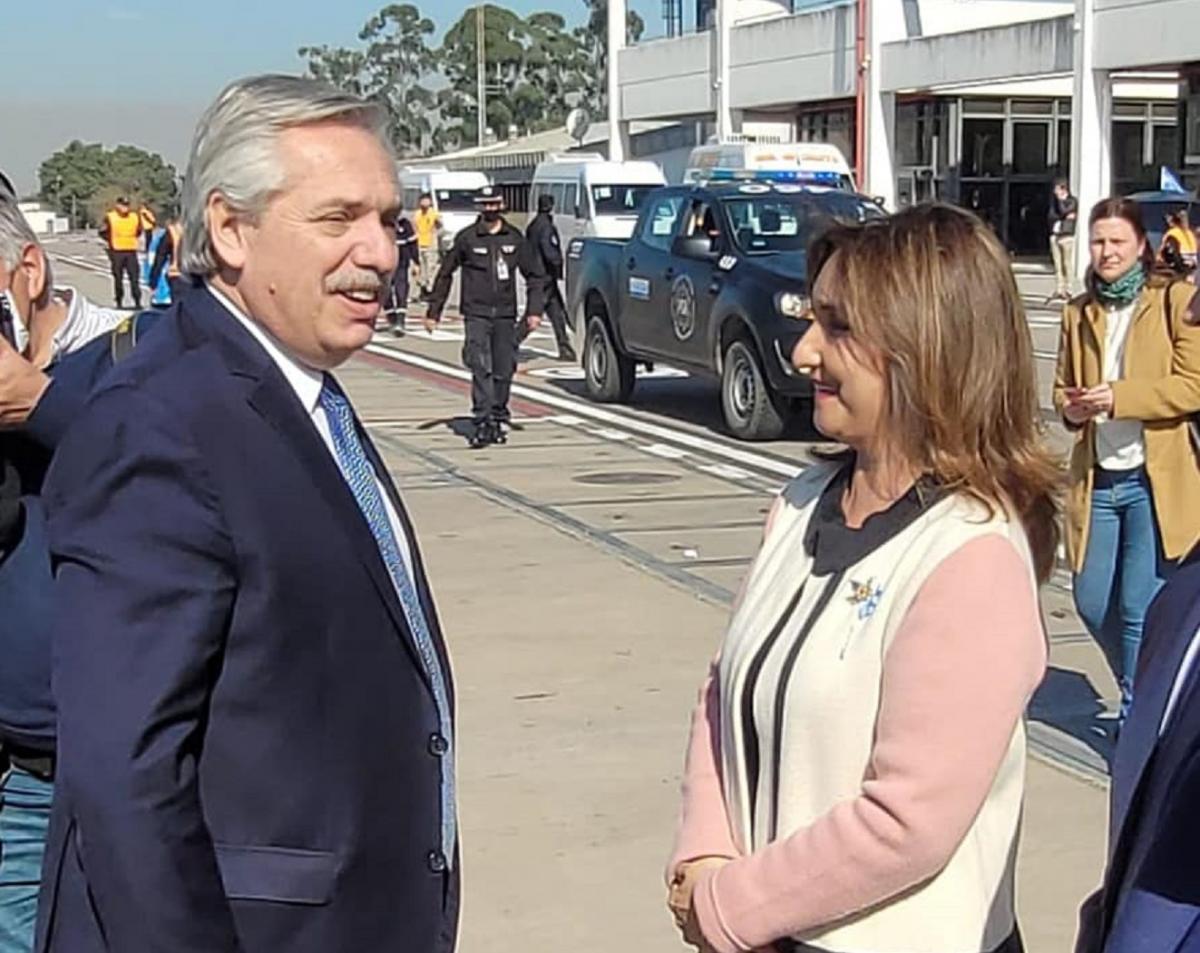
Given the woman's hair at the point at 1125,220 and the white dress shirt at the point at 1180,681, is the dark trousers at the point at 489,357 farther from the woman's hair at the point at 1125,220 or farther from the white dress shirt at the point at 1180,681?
the white dress shirt at the point at 1180,681

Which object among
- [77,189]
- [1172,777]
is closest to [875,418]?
[1172,777]

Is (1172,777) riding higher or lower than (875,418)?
lower

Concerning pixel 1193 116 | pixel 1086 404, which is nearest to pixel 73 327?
pixel 1086 404

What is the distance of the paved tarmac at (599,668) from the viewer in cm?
525

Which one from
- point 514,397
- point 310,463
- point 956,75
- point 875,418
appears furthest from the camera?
point 956,75

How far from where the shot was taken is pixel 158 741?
7.25 ft

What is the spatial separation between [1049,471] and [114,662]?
1.33 metres

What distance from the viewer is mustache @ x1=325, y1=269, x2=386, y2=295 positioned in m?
2.46

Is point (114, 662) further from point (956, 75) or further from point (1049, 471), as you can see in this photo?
point (956, 75)

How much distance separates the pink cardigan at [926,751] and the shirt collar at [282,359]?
2.72 ft

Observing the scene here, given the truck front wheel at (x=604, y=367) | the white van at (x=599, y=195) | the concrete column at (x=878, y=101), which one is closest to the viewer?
the truck front wheel at (x=604, y=367)

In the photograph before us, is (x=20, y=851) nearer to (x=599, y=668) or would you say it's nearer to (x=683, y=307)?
(x=599, y=668)

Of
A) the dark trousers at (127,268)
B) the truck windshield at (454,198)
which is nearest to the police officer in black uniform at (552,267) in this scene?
the dark trousers at (127,268)

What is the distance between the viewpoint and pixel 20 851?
10.5 ft
